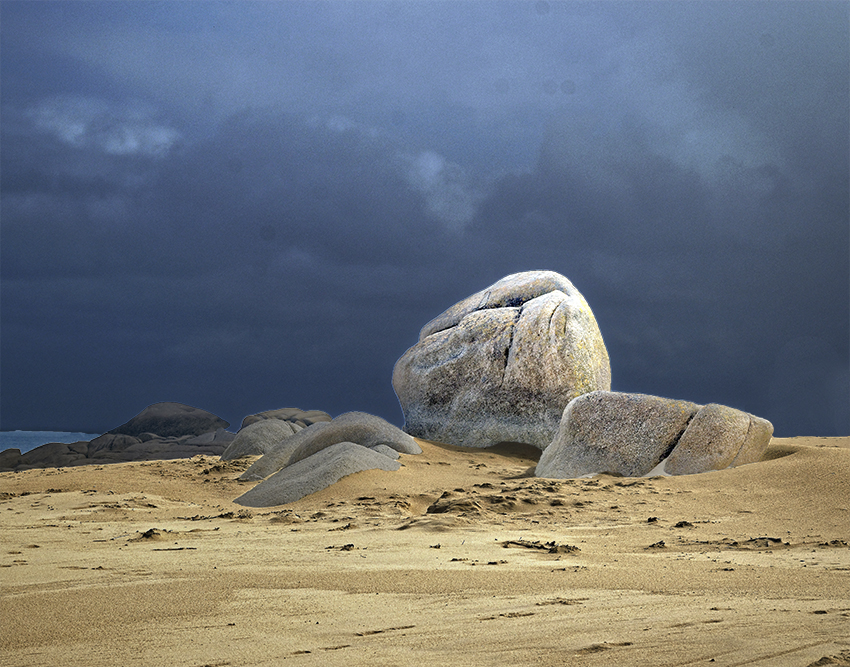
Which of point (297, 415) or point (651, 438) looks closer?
point (651, 438)

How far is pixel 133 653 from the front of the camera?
2.79 m

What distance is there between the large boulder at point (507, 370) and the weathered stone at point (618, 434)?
333cm

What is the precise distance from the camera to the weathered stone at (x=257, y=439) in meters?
12.9

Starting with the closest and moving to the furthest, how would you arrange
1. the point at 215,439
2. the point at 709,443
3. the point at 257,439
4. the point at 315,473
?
the point at 315,473
the point at 709,443
the point at 257,439
the point at 215,439

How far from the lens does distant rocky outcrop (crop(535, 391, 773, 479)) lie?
9648 mm

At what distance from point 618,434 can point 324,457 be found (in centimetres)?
417

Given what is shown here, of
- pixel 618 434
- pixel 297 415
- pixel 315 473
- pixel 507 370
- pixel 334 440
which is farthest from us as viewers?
pixel 297 415

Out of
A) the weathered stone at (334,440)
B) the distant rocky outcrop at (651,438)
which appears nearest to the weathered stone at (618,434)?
the distant rocky outcrop at (651,438)

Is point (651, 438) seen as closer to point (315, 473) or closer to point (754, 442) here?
point (754, 442)

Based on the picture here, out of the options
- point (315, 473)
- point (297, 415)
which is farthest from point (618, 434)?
point (297, 415)

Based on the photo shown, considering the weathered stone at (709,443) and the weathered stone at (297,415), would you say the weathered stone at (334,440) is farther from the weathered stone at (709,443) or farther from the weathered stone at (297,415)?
the weathered stone at (297,415)

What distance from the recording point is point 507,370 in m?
14.3

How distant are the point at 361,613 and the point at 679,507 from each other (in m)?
5.05

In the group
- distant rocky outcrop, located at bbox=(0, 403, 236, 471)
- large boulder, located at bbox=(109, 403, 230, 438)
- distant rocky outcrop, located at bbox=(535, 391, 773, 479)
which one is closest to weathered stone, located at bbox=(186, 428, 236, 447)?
distant rocky outcrop, located at bbox=(0, 403, 236, 471)
